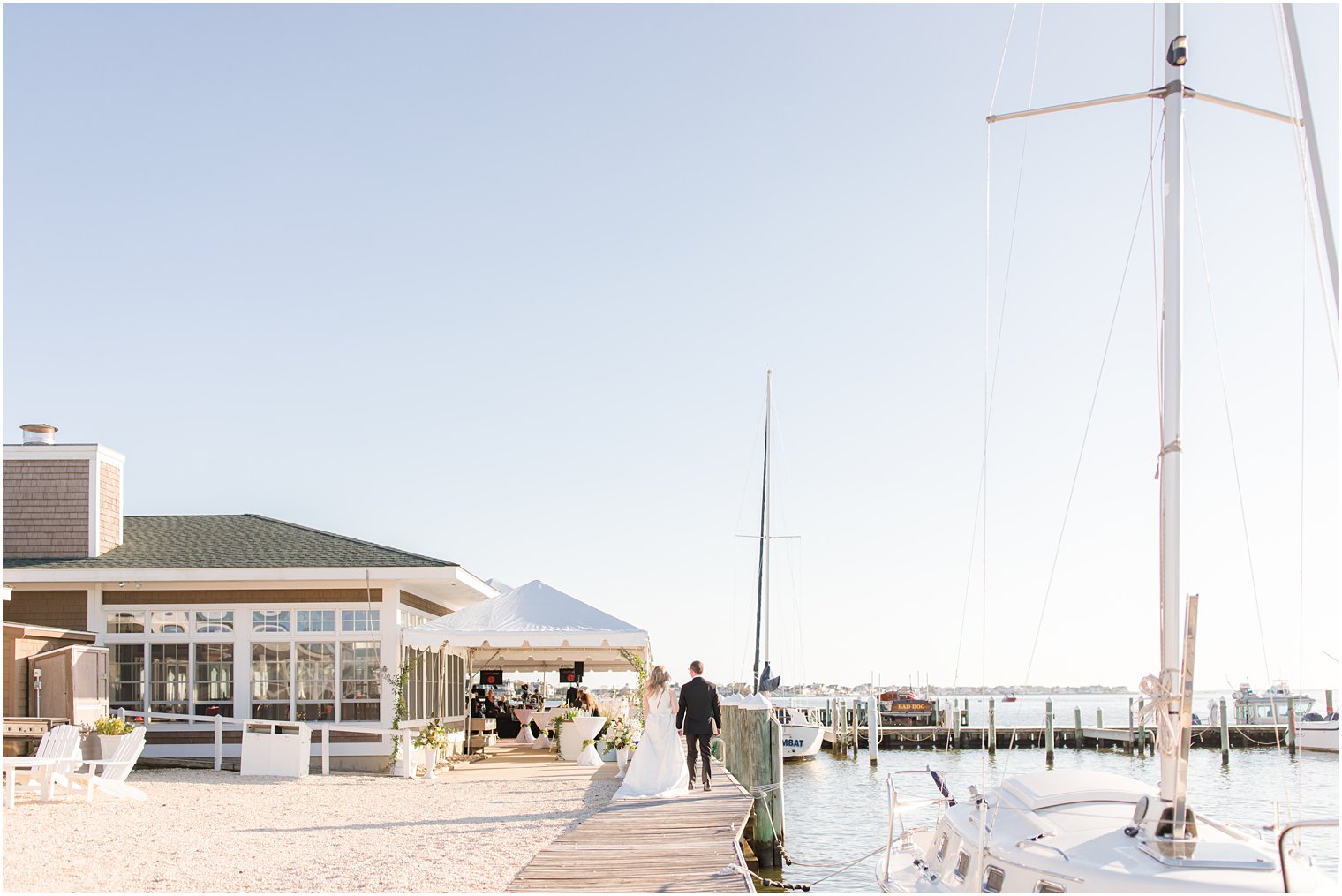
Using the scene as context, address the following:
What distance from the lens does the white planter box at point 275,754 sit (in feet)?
59.3

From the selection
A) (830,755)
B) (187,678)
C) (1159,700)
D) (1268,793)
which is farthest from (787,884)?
(830,755)

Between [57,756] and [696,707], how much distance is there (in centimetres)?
792

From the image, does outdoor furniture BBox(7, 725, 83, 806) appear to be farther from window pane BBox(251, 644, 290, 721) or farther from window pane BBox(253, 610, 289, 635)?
window pane BBox(253, 610, 289, 635)

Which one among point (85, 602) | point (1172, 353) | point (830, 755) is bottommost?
point (830, 755)

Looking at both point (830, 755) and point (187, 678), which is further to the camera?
point (830, 755)

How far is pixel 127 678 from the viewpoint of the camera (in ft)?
67.6

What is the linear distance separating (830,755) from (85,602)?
1348 inches

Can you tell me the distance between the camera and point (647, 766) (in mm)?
14281

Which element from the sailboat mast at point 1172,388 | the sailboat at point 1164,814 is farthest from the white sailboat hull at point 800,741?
the sailboat mast at point 1172,388

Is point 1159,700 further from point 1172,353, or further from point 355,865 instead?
point 355,865

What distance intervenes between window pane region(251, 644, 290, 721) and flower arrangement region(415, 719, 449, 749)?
8.49 feet

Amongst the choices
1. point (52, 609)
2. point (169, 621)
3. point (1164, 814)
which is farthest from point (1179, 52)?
point (52, 609)

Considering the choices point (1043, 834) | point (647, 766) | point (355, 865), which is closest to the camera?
point (1043, 834)

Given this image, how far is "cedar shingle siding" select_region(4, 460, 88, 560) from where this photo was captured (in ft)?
69.8
